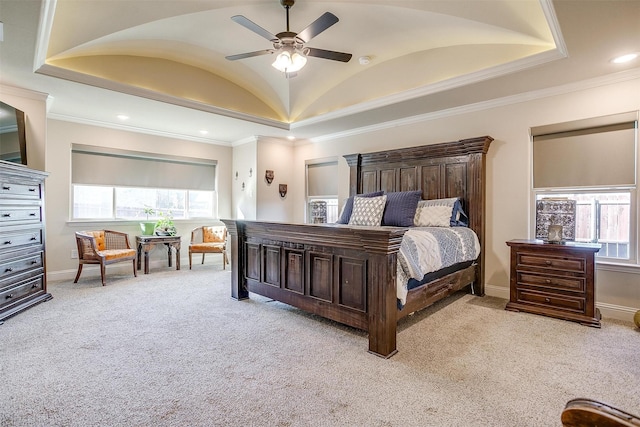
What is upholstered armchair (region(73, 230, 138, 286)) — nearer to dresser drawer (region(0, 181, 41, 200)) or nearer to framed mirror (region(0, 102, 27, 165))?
dresser drawer (region(0, 181, 41, 200))

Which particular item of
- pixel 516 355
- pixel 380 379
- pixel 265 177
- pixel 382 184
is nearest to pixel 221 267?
pixel 265 177

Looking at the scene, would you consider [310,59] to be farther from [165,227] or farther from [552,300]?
[552,300]

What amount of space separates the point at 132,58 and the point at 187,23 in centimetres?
96

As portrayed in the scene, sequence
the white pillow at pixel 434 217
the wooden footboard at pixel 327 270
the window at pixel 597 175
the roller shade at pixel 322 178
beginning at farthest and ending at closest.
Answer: the roller shade at pixel 322 178 → the white pillow at pixel 434 217 → the window at pixel 597 175 → the wooden footboard at pixel 327 270

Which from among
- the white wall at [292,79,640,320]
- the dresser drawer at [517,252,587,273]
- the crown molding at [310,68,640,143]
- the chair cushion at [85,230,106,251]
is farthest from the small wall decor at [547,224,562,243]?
the chair cushion at [85,230,106,251]

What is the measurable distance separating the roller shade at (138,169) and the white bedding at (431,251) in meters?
4.62

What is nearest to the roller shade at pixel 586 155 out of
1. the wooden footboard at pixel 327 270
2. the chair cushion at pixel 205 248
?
the wooden footboard at pixel 327 270

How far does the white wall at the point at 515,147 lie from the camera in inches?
125

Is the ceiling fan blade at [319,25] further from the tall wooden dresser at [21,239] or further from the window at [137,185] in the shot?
the window at [137,185]

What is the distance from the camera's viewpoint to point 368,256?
95.3 inches

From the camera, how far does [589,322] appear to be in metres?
2.90

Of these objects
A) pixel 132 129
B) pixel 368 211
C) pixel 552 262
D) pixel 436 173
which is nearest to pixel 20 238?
pixel 132 129

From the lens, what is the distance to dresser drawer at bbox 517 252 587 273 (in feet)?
9.77

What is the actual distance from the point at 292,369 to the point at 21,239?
3203mm
